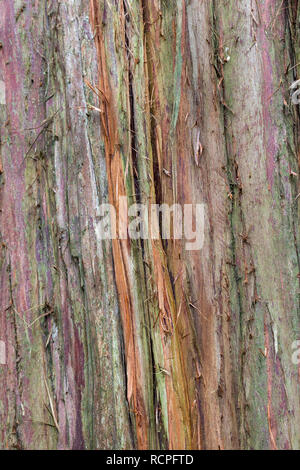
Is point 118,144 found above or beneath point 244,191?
above

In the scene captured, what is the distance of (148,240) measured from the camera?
89 centimetres

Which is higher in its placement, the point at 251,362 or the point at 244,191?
the point at 244,191

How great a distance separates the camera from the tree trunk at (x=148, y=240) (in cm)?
87

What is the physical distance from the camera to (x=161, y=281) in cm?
88

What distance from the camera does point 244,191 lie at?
0.90 m

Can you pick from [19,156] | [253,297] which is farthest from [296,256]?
[19,156]

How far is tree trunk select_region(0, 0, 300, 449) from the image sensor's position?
873mm

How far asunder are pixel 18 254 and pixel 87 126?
0.31 meters

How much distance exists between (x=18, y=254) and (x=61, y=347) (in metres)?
0.22

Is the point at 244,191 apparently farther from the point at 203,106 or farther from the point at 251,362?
the point at 251,362
